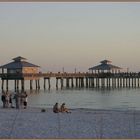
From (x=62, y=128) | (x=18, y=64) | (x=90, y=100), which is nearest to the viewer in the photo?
(x=62, y=128)

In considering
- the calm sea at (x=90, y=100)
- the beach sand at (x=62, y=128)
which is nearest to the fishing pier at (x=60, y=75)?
the calm sea at (x=90, y=100)

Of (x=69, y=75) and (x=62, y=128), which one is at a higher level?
(x=69, y=75)

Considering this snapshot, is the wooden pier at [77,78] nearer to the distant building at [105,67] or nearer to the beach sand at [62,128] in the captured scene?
the distant building at [105,67]

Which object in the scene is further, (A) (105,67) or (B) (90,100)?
(A) (105,67)

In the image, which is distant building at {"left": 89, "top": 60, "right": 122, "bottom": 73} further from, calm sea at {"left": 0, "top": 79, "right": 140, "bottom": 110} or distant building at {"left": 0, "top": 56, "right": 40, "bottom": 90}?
calm sea at {"left": 0, "top": 79, "right": 140, "bottom": 110}

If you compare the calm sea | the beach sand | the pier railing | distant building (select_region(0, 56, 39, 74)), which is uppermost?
distant building (select_region(0, 56, 39, 74))

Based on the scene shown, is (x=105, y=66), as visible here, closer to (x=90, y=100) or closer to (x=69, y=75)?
(x=69, y=75)

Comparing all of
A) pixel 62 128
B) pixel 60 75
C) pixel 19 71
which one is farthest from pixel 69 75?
pixel 62 128

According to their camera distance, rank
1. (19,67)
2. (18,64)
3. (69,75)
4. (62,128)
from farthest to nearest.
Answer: (69,75)
(18,64)
(19,67)
(62,128)

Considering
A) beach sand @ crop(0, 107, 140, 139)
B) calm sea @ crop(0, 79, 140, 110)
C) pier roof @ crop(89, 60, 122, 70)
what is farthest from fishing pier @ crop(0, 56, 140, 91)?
beach sand @ crop(0, 107, 140, 139)

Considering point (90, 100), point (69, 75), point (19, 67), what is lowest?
point (90, 100)

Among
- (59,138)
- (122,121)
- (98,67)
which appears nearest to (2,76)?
(98,67)

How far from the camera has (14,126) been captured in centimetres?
1120

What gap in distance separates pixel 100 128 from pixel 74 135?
4.06ft
